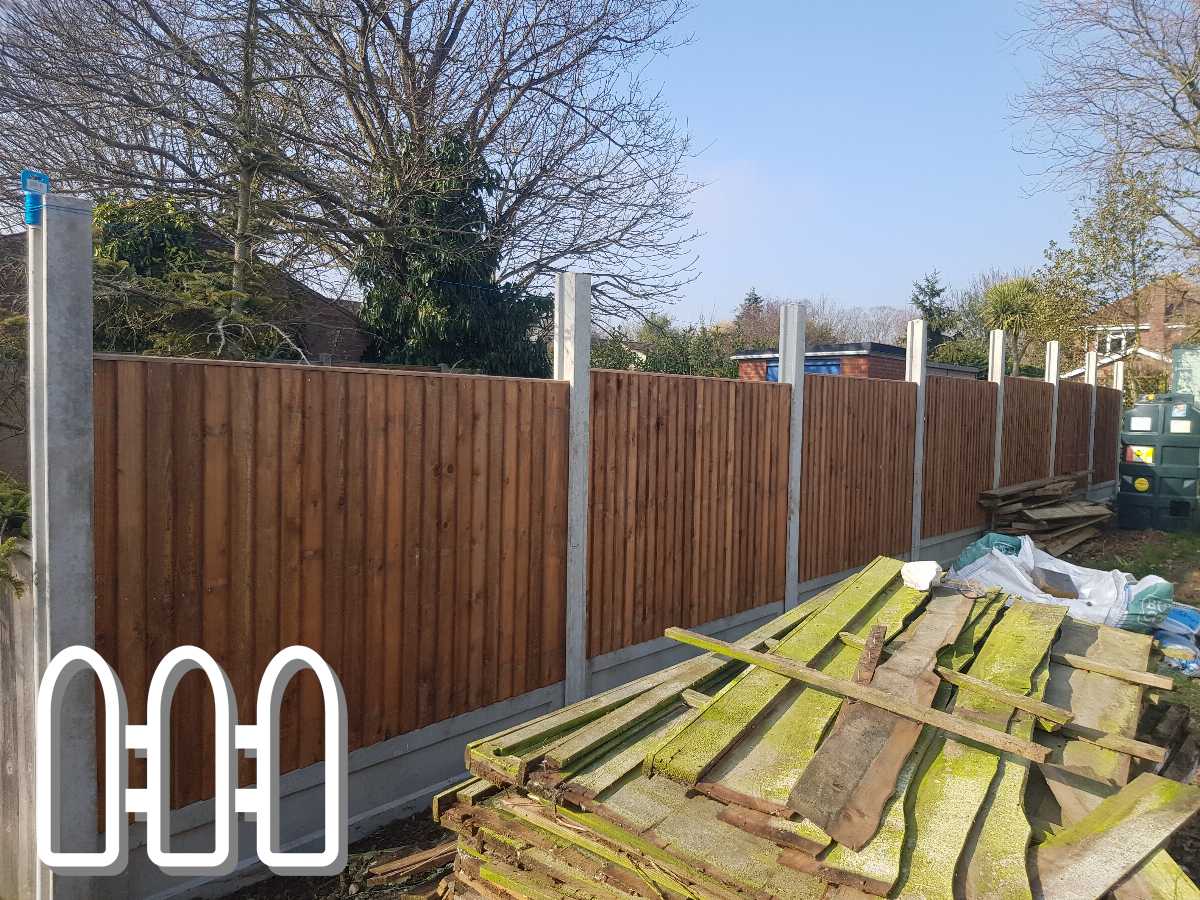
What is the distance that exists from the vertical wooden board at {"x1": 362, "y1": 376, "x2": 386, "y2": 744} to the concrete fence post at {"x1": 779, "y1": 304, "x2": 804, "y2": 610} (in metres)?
3.75

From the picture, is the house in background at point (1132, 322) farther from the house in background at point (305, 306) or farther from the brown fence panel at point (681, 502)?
the house in background at point (305, 306)

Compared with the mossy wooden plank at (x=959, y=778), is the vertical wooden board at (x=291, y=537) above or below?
above

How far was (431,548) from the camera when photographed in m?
4.02

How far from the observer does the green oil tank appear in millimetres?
11969

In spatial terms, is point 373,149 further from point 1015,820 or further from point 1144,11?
point 1144,11

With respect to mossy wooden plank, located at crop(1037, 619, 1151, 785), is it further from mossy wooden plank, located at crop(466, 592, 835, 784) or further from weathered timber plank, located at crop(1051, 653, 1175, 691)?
mossy wooden plank, located at crop(466, 592, 835, 784)

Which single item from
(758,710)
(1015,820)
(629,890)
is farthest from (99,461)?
(1015,820)

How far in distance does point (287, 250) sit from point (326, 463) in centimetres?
856

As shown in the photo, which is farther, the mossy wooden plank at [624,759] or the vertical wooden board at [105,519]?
the vertical wooden board at [105,519]

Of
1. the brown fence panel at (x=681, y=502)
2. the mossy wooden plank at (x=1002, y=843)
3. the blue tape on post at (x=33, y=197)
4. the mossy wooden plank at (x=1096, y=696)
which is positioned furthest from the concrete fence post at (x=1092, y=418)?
the blue tape on post at (x=33, y=197)

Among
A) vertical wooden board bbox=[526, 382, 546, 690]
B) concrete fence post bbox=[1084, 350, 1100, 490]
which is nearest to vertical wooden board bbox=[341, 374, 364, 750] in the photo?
vertical wooden board bbox=[526, 382, 546, 690]

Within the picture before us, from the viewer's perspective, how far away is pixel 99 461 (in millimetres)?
2863

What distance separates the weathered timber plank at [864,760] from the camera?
2.45m

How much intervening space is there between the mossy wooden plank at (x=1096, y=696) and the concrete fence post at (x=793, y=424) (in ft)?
7.55
